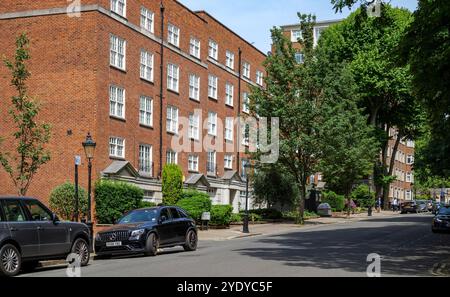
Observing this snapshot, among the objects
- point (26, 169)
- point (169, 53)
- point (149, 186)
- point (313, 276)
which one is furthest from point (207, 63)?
point (313, 276)

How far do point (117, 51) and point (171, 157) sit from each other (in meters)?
8.78

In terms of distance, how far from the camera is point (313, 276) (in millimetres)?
12992

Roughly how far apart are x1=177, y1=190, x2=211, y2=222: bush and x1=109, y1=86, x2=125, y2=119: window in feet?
20.4

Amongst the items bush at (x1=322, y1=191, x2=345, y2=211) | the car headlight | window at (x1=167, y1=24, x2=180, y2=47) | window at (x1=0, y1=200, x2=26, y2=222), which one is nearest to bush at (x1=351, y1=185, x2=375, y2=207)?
bush at (x1=322, y1=191, x2=345, y2=211)

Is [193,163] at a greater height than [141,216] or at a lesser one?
greater

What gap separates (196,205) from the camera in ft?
118

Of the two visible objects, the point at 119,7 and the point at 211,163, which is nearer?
the point at 119,7

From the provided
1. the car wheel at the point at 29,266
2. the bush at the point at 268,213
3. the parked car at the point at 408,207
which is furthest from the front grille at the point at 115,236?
the parked car at the point at 408,207

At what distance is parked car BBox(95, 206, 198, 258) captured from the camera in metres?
19.1

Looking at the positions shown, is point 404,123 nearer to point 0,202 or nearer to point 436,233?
point 436,233

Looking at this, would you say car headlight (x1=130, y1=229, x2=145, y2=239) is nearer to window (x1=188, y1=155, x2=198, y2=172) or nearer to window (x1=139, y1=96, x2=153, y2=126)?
window (x1=139, y1=96, x2=153, y2=126)

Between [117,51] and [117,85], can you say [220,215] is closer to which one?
[117,85]

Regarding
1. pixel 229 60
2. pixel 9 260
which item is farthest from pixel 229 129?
pixel 9 260

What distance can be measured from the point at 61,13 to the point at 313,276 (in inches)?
1066
